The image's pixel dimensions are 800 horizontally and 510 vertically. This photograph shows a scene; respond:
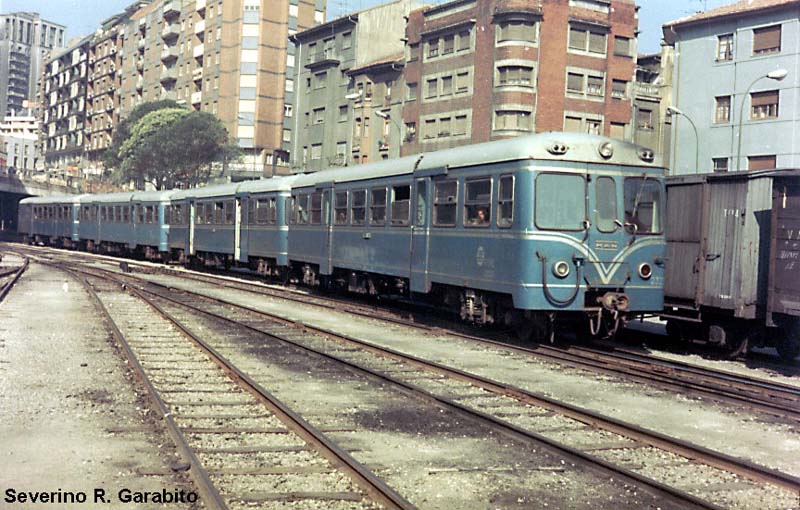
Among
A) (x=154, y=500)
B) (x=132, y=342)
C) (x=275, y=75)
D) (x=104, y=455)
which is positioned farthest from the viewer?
(x=275, y=75)

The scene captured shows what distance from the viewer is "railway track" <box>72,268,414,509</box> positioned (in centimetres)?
543

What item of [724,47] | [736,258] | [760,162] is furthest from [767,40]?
[736,258]

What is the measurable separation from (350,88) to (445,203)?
46.8 meters

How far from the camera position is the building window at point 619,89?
160 ft

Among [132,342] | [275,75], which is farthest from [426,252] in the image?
[275,75]

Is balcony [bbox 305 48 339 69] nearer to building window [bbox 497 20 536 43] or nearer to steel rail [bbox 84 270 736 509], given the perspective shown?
building window [bbox 497 20 536 43]

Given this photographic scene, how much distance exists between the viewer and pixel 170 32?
299ft

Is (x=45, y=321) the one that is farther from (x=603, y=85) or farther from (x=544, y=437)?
(x=603, y=85)

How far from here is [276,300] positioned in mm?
21000

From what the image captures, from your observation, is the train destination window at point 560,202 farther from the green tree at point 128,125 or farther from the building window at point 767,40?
the green tree at point 128,125

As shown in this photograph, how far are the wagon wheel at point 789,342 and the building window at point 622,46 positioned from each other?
39229mm

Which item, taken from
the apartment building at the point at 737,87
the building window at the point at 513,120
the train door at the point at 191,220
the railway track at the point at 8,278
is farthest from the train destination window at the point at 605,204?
the building window at the point at 513,120

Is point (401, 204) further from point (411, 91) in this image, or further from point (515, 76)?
point (411, 91)

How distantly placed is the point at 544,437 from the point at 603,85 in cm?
4416
